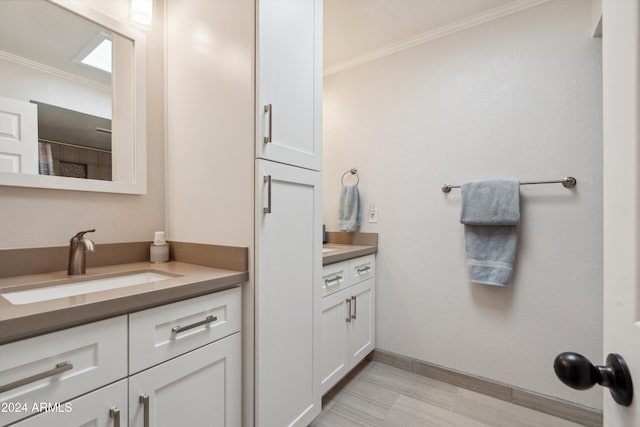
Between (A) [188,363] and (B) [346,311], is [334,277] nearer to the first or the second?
(B) [346,311]

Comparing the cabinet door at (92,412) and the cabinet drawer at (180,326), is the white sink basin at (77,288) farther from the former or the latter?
the cabinet door at (92,412)

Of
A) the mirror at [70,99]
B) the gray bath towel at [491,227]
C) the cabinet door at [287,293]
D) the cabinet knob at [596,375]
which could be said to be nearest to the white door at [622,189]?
the cabinet knob at [596,375]

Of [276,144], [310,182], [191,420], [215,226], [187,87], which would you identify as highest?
[187,87]

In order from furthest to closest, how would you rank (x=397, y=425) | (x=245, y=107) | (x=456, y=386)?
(x=456, y=386) → (x=397, y=425) → (x=245, y=107)

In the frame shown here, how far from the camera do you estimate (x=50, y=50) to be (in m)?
1.15

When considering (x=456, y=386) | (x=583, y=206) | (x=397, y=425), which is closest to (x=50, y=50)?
(x=397, y=425)

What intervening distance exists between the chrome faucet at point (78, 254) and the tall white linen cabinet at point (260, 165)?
373 millimetres

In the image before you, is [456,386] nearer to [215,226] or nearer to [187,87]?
[215,226]

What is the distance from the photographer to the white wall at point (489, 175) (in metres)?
1.55

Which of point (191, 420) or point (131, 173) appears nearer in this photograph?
point (191, 420)

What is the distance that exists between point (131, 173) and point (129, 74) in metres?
0.46

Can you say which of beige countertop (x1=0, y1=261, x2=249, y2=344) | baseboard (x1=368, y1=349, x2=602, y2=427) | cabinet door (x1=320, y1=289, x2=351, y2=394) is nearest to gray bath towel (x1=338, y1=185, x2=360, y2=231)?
cabinet door (x1=320, y1=289, x2=351, y2=394)

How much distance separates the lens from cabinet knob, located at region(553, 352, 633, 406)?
1.22 feet

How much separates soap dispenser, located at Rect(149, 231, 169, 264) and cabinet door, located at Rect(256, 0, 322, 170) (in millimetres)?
679
